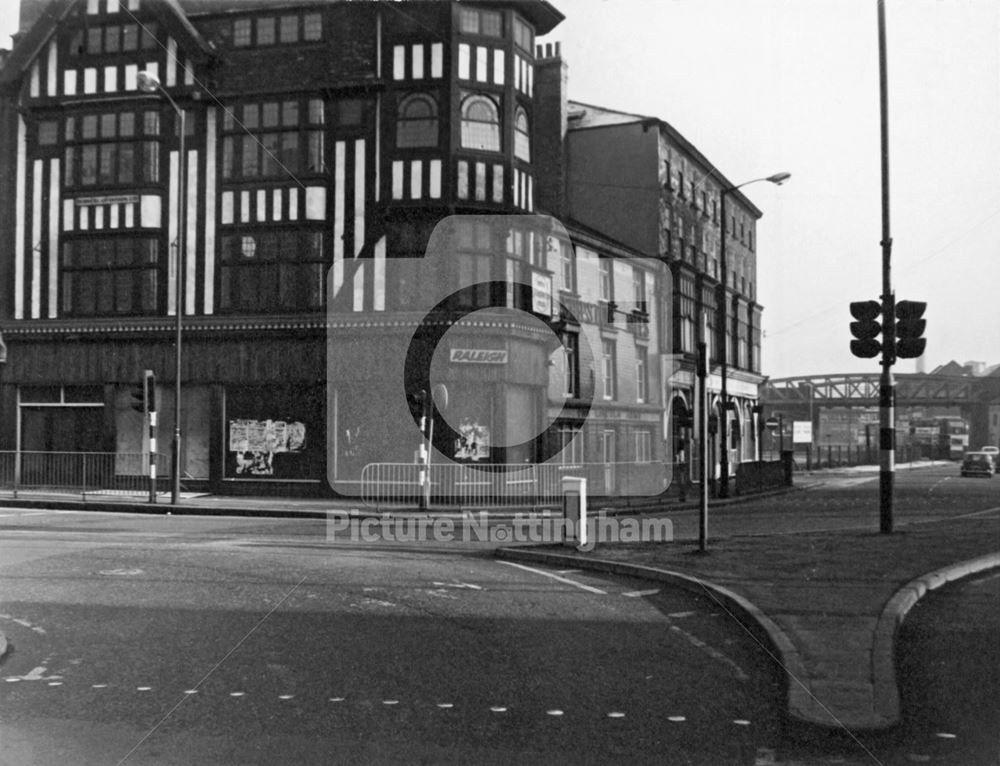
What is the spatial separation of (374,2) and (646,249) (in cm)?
1162

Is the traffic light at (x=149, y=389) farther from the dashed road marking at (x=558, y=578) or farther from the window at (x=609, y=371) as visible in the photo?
the dashed road marking at (x=558, y=578)

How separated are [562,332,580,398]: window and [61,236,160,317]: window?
11.4 meters

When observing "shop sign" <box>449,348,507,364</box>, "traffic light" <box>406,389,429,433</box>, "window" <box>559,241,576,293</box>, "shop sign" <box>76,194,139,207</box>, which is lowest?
"traffic light" <box>406,389,429,433</box>

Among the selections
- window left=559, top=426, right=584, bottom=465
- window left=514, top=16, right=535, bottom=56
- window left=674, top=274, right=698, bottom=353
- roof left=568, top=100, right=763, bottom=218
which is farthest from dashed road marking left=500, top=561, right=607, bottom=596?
window left=514, top=16, right=535, bottom=56

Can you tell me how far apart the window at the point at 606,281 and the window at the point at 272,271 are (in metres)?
7.37

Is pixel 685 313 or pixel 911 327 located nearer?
pixel 911 327

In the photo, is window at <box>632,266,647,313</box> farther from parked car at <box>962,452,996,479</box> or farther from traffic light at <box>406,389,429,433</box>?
parked car at <box>962,452,996,479</box>

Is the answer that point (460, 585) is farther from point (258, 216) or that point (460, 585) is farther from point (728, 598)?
point (258, 216)

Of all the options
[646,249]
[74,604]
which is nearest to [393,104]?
[646,249]

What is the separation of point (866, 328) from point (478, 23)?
14.6 metres

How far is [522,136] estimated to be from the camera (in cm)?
2564

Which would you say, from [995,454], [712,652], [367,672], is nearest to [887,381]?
[712,652]

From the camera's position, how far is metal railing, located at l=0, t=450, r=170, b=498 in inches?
901

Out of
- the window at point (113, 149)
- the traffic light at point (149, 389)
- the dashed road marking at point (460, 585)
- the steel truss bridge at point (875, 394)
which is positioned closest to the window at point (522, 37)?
the window at point (113, 149)
